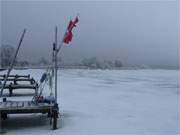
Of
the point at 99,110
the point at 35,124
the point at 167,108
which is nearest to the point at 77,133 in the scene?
the point at 35,124

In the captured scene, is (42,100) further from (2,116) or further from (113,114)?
(113,114)

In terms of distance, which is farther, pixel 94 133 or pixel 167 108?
pixel 167 108

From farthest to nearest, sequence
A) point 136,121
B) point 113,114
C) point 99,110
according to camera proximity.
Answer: point 99,110, point 113,114, point 136,121

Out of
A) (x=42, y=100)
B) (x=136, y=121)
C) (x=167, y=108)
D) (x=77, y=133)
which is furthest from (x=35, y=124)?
(x=167, y=108)

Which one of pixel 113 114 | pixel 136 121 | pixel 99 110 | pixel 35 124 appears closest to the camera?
pixel 35 124

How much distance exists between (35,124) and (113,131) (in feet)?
6.79

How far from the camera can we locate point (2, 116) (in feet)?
29.0

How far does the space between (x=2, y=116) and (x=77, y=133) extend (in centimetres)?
248

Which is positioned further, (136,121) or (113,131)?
(136,121)

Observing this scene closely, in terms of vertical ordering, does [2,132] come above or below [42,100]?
below

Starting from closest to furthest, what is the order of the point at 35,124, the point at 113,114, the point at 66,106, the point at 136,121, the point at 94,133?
the point at 94,133 → the point at 35,124 → the point at 136,121 → the point at 113,114 → the point at 66,106

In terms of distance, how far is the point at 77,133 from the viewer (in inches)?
296

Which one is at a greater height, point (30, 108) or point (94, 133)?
point (30, 108)

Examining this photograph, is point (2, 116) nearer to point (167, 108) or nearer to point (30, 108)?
point (30, 108)
